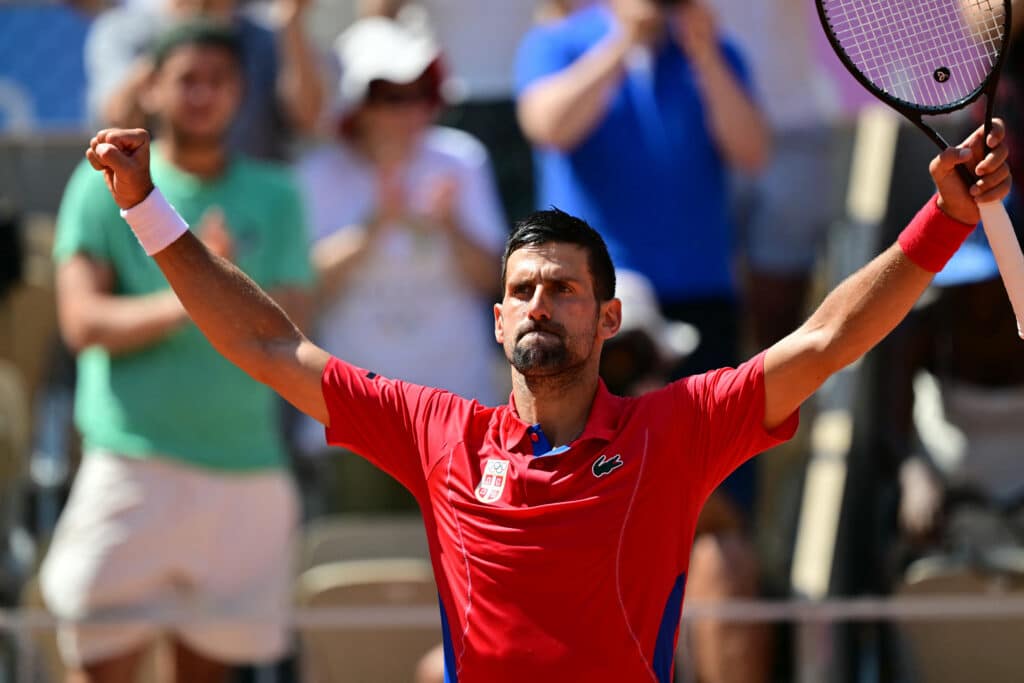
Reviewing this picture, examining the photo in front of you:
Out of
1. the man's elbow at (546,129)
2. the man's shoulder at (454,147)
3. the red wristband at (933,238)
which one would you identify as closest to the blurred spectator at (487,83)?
the man's shoulder at (454,147)

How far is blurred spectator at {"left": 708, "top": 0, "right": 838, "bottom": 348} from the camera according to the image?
6914mm

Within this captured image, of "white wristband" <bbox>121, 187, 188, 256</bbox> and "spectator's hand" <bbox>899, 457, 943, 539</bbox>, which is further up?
"white wristband" <bbox>121, 187, 188, 256</bbox>

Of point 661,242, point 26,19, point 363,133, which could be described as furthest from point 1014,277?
point 26,19

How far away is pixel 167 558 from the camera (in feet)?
18.1

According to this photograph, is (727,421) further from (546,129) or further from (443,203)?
(443,203)

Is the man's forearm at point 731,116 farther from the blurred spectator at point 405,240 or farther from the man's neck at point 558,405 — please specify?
the man's neck at point 558,405

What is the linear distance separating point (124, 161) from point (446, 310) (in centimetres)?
285

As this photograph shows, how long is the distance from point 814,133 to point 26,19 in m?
3.69

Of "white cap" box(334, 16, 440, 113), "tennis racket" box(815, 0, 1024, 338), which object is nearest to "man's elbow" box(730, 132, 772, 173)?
"white cap" box(334, 16, 440, 113)

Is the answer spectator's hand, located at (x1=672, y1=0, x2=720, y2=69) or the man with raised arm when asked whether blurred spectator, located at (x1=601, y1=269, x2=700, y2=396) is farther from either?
the man with raised arm

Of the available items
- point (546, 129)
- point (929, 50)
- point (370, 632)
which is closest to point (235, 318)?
point (929, 50)

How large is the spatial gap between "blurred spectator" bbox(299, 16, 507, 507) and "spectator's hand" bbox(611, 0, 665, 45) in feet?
2.68

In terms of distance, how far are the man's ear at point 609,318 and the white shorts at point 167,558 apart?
2.36 meters

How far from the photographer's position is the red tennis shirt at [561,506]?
334 centimetres
